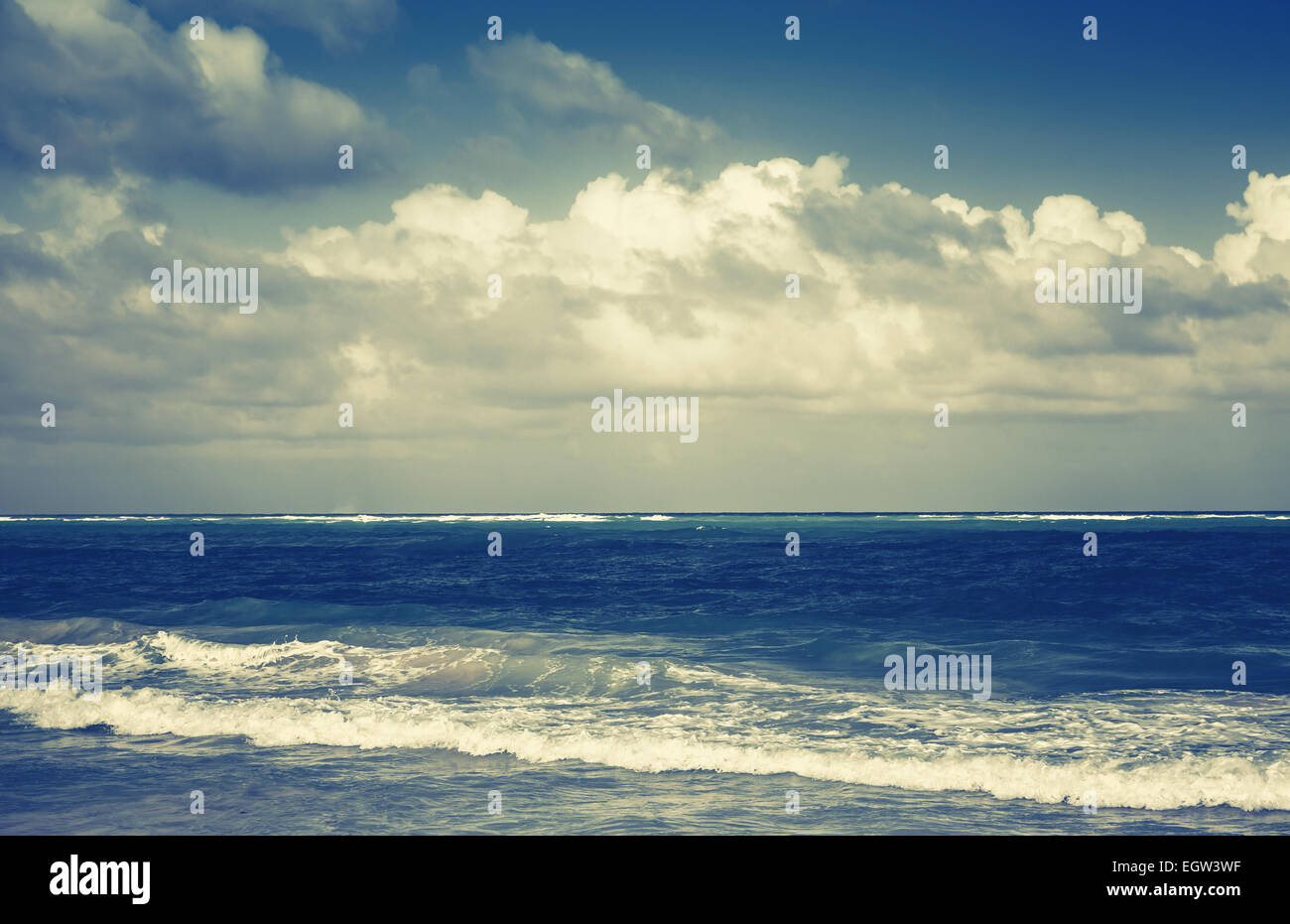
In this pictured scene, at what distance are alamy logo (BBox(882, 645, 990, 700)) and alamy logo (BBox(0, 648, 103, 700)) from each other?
17.8 m

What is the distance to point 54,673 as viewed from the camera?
20.3 m

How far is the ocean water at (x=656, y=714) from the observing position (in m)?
10.7

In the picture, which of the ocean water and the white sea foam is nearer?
the ocean water

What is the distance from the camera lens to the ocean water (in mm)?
10680

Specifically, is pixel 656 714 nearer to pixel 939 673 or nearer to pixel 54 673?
pixel 939 673
